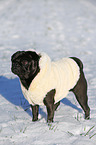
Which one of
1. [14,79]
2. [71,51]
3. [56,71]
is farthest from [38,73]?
[71,51]

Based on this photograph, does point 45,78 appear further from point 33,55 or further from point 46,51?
point 46,51

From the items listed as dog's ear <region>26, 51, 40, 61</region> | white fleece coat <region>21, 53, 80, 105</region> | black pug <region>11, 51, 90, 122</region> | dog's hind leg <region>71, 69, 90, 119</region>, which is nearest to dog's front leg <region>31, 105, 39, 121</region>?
black pug <region>11, 51, 90, 122</region>

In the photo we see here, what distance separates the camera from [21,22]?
39.8 feet

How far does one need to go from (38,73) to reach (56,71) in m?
0.30

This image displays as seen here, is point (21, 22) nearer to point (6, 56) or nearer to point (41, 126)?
point (6, 56)

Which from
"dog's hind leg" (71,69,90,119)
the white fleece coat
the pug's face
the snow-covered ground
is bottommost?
the snow-covered ground

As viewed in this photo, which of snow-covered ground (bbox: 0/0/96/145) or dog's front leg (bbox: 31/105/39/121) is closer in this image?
snow-covered ground (bbox: 0/0/96/145)

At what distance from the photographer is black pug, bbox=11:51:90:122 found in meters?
2.42

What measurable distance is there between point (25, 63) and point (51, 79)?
1.34 feet

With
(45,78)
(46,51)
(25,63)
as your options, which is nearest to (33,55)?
(25,63)

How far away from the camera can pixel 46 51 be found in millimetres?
7383

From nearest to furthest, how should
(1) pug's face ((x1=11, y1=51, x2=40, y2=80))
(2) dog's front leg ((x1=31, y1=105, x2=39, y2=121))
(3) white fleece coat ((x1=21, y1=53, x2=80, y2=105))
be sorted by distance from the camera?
(1) pug's face ((x1=11, y1=51, x2=40, y2=80)) → (3) white fleece coat ((x1=21, y1=53, x2=80, y2=105)) → (2) dog's front leg ((x1=31, y1=105, x2=39, y2=121))

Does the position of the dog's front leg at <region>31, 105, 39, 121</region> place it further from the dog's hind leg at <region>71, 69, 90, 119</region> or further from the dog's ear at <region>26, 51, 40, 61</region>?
the dog's ear at <region>26, 51, 40, 61</region>

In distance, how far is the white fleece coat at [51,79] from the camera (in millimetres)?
2539
